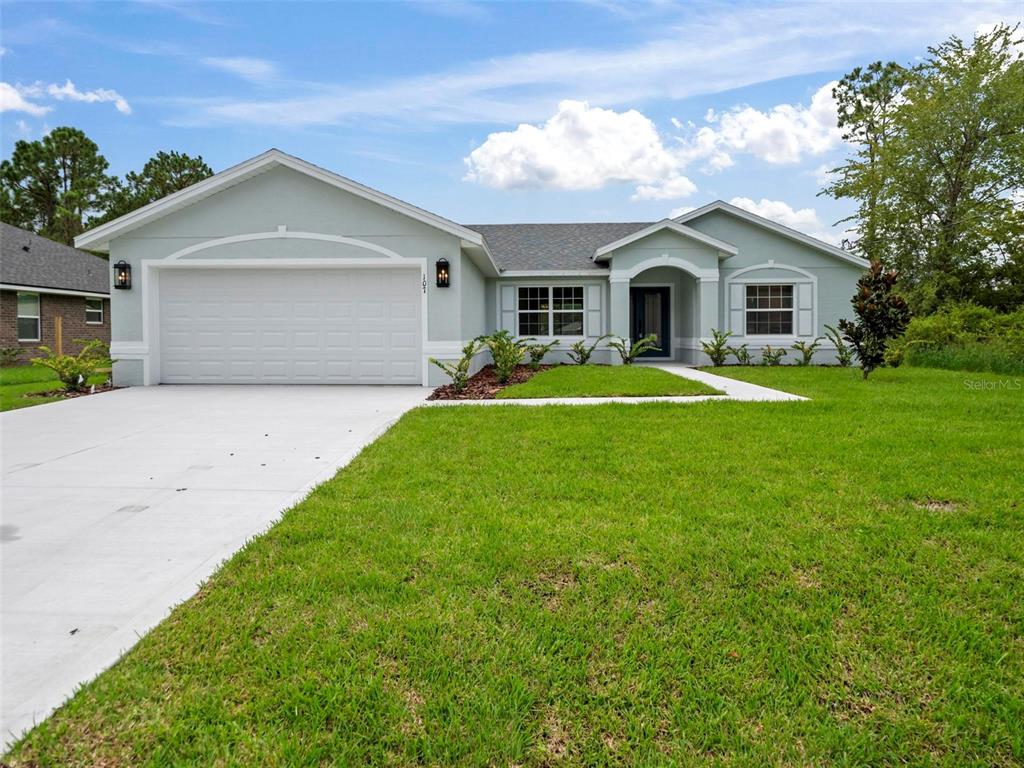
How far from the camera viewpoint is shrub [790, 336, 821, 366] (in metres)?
16.4

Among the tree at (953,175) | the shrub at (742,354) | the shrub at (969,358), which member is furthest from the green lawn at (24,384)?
the tree at (953,175)

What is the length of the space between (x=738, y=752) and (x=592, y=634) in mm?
749

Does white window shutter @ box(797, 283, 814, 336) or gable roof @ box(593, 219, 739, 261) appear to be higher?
gable roof @ box(593, 219, 739, 261)

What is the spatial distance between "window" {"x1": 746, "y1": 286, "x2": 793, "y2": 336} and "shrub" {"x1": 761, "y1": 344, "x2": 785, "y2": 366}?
670mm

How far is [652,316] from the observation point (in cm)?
1912

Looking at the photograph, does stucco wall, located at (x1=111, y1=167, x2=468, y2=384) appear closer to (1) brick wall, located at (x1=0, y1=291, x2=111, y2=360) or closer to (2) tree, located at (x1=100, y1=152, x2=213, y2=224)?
(1) brick wall, located at (x1=0, y1=291, x2=111, y2=360)

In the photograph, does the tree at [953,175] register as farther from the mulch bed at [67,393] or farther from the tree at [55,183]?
the tree at [55,183]

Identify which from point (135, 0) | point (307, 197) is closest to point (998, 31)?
point (307, 197)

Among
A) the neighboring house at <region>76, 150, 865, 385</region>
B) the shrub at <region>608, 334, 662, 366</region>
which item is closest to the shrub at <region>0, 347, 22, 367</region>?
the neighboring house at <region>76, 150, 865, 385</region>

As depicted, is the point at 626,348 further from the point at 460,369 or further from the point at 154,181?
the point at 154,181

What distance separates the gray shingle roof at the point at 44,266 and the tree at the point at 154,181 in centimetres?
1190

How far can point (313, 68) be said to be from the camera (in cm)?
1391

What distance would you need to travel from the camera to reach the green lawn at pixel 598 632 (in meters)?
2.06

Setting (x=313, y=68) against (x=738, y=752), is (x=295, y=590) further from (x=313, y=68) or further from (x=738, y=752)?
(x=313, y=68)
